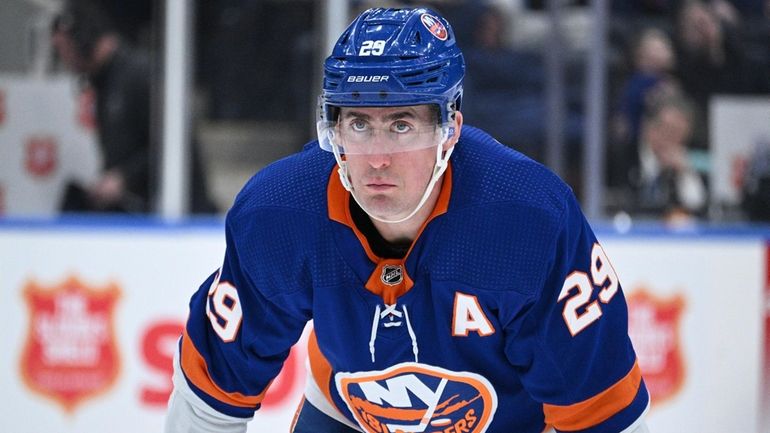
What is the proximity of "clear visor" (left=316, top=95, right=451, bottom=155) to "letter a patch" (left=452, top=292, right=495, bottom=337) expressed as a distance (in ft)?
0.73

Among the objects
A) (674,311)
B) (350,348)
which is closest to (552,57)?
(674,311)

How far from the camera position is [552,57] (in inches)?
168

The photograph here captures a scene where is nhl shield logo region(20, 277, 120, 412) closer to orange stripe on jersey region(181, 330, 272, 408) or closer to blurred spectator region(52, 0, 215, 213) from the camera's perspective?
blurred spectator region(52, 0, 215, 213)

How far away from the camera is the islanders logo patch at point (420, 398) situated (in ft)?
5.75

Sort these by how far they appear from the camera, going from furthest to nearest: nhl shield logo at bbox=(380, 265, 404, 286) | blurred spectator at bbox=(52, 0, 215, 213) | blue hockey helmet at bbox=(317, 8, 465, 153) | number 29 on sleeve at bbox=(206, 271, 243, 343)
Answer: blurred spectator at bbox=(52, 0, 215, 213)
number 29 on sleeve at bbox=(206, 271, 243, 343)
nhl shield logo at bbox=(380, 265, 404, 286)
blue hockey helmet at bbox=(317, 8, 465, 153)

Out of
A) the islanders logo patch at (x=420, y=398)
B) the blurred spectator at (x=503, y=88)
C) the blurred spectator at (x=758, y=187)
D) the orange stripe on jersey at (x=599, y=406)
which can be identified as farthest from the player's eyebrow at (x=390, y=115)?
the blurred spectator at (x=758, y=187)

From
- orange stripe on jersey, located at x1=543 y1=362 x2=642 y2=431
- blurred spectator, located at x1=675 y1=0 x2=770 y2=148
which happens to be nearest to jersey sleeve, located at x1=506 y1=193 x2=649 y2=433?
orange stripe on jersey, located at x1=543 y1=362 x2=642 y2=431

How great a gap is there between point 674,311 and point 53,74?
2248mm

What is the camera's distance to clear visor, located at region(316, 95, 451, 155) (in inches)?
63.9

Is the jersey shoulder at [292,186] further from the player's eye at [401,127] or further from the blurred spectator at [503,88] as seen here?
the blurred spectator at [503,88]

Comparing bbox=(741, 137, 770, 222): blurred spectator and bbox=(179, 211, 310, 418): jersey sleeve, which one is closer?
bbox=(179, 211, 310, 418): jersey sleeve

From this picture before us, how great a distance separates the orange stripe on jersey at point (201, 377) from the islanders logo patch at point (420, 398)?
0.55 ft

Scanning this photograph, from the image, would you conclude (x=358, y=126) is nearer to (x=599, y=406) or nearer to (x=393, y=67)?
(x=393, y=67)

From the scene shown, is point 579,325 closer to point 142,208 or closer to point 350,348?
point 350,348
